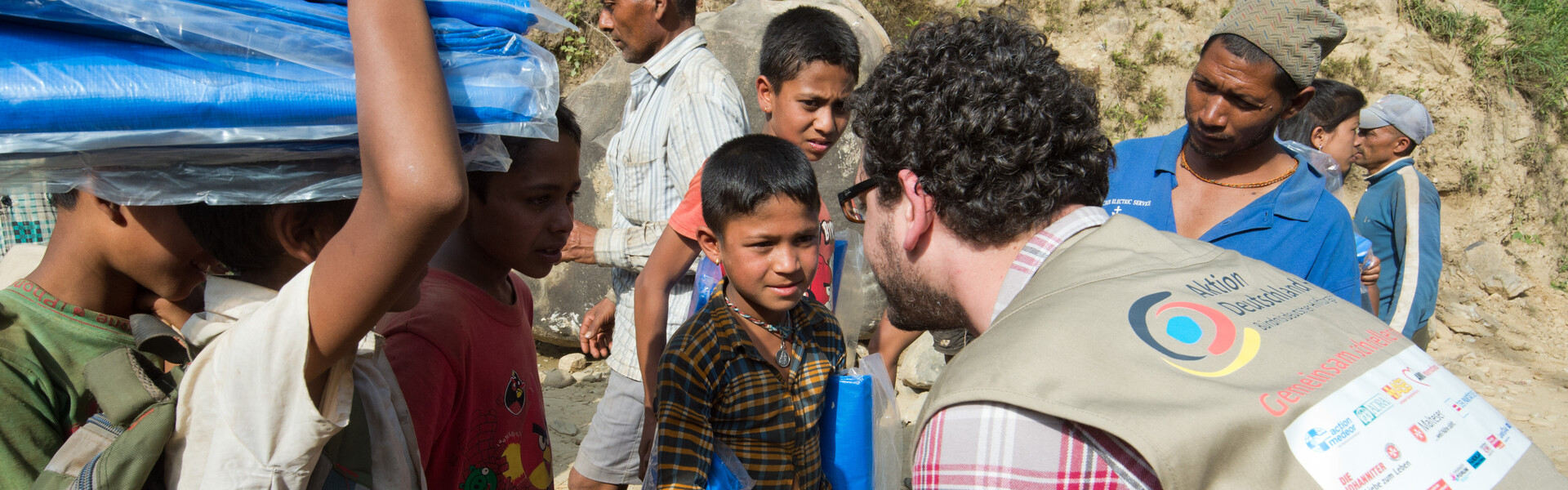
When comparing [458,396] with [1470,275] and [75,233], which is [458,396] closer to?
[75,233]

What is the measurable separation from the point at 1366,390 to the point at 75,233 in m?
1.87

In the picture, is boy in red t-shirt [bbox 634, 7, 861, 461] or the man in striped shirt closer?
boy in red t-shirt [bbox 634, 7, 861, 461]

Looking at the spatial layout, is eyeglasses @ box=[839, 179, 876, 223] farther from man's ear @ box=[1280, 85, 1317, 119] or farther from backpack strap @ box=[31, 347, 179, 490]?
man's ear @ box=[1280, 85, 1317, 119]

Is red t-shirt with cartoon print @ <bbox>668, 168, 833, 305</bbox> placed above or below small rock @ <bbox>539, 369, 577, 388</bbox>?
above

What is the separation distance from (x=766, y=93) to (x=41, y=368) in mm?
2419

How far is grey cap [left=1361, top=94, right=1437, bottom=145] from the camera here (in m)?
4.68

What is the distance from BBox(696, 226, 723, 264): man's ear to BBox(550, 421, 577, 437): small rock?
2.61 m

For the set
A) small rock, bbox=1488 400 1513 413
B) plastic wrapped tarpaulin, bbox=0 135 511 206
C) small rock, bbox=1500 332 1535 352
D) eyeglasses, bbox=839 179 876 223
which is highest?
plastic wrapped tarpaulin, bbox=0 135 511 206

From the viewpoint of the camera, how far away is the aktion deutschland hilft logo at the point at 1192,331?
116 cm

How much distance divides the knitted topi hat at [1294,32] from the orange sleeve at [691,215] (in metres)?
1.64

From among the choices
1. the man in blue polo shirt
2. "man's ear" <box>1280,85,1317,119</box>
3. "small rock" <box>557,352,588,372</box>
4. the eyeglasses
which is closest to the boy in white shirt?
the eyeglasses

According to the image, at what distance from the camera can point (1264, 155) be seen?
253 cm

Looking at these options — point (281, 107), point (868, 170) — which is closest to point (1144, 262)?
point (868, 170)

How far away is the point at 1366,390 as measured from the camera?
1.18 meters
